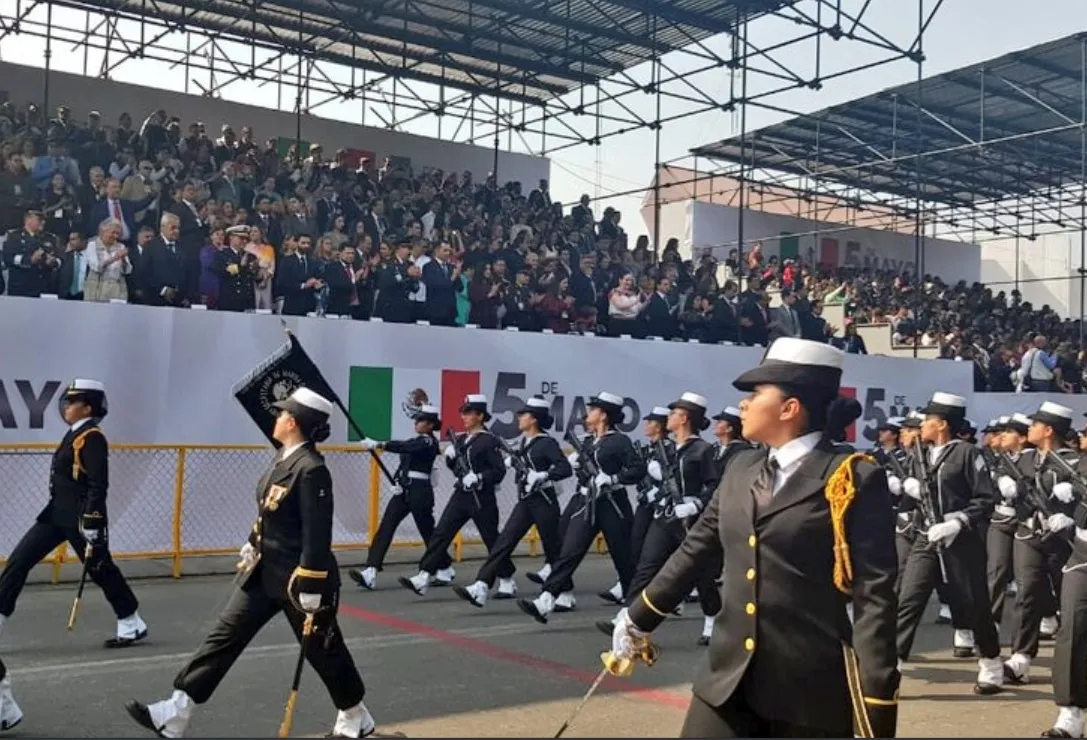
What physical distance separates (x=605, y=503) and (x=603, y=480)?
250 mm

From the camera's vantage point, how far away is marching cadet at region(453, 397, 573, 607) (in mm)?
10172

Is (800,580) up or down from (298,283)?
→ down

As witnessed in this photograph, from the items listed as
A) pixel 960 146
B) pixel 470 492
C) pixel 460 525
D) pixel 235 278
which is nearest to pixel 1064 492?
pixel 470 492

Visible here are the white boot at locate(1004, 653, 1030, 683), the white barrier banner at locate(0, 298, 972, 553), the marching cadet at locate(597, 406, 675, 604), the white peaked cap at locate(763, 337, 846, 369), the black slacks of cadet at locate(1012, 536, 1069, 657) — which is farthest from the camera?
the white barrier banner at locate(0, 298, 972, 553)

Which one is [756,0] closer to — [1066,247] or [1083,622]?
[1083,622]

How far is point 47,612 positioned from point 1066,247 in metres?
43.3

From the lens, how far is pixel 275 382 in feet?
29.2

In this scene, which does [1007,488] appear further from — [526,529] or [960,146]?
[960,146]

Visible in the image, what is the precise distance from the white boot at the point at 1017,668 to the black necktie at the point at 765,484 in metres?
5.18

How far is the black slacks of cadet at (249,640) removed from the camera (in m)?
5.44

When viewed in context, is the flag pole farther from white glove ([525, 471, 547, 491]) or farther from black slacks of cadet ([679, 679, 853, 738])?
black slacks of cadet ([679, 679, 853, 738])

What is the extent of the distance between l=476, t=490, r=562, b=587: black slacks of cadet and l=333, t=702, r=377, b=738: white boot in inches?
172

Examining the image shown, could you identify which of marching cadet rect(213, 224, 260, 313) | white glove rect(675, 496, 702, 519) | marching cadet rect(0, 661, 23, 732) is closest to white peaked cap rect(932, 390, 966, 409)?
white glove rect(675, 496, 702, 519)

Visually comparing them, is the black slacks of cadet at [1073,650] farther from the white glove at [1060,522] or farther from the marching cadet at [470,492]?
the marching cadet at [470,492]
